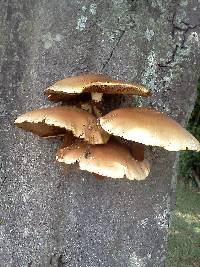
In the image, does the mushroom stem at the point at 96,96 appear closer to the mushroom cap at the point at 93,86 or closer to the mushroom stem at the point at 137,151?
the mushroom cap at the point at 93,86

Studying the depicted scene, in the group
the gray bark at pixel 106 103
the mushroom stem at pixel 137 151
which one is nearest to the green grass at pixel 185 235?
the gray bark at pixel 106 103

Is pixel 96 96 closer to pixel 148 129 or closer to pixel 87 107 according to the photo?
pixel 87 107

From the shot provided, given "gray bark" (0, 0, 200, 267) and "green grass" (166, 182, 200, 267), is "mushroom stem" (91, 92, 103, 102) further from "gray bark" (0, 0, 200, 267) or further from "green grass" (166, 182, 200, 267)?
"green grass" (166, 182, 200, 267)

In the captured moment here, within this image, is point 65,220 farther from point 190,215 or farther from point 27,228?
point 190,215

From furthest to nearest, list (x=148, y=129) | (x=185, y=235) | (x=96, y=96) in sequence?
1. (x=185, y=235)
2. (x=96, y=96)
3. (x=148, y=129)

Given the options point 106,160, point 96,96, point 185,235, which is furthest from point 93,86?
point 185,235

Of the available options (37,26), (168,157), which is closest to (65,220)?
(168,157)

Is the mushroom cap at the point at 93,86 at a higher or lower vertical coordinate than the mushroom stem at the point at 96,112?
higher
